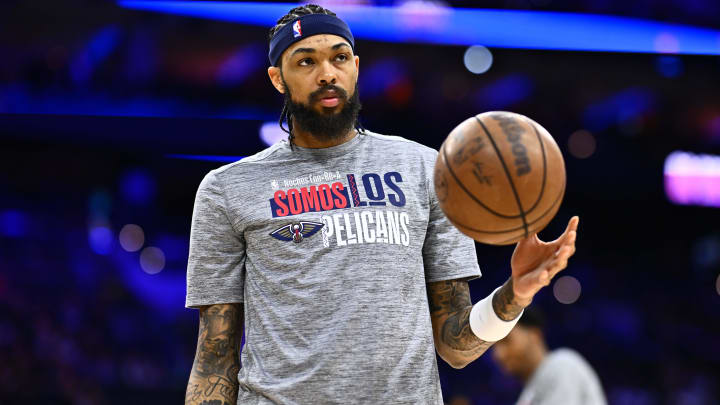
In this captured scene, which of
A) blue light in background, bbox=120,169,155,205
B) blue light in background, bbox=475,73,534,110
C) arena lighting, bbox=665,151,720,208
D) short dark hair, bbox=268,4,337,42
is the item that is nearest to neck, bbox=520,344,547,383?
short dark hair, bbox=268,4,337,42

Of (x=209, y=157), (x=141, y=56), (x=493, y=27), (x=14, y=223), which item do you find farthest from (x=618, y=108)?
(x=14, y=223)

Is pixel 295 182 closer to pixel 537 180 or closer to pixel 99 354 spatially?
pixel 537 180

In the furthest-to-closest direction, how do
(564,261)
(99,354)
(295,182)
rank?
1. (99,354)
2. (295,182)
3. (564,261)

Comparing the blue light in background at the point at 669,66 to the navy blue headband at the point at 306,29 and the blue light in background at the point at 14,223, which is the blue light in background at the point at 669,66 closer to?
the navy blue headband at the point at 306,29

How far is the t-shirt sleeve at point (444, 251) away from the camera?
224 cm

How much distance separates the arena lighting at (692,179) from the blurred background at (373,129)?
40 millimetres

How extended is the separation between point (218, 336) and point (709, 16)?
6.27 meters

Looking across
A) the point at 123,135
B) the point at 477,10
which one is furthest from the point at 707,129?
the point at 123,135

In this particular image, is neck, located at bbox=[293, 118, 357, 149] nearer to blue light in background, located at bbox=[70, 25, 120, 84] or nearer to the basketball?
the basketball

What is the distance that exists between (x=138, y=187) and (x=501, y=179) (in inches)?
399

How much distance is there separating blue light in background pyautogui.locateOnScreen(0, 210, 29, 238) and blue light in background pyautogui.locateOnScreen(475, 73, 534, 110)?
24.5 feet

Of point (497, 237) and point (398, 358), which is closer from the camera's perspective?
point (497, 237)

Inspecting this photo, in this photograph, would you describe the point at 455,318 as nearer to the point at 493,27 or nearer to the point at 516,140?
the point at 516,140

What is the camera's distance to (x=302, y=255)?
212 cm
